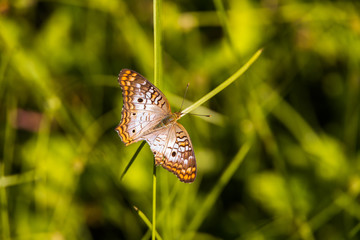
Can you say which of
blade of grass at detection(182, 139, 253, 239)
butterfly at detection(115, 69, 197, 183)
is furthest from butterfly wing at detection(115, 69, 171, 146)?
blade of grass at detection(182, 139, 253, 239)

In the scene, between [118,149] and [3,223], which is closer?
[3,223]

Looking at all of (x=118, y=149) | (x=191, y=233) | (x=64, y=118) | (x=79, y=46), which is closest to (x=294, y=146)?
(x=191, y=233)

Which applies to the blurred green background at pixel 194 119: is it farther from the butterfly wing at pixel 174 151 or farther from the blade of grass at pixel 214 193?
the butterfly wing at pixel 174 151

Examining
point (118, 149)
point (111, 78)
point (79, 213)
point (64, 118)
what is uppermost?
point (111, 78)

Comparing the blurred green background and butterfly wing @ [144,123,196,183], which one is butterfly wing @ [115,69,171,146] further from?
the blurred green background

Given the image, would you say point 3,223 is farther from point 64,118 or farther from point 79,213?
point 64,118

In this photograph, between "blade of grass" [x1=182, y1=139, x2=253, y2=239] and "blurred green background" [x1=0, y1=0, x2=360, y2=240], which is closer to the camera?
"blade of grass" [x1=182, y1=139, x2=253, y2=239]

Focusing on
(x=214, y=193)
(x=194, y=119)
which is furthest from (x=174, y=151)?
(x=194, y=119)
